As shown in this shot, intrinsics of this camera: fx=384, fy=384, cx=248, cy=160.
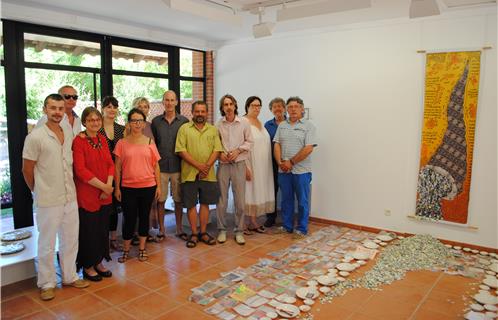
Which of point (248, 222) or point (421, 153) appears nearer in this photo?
point (421, 153)

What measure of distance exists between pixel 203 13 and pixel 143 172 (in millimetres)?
1758

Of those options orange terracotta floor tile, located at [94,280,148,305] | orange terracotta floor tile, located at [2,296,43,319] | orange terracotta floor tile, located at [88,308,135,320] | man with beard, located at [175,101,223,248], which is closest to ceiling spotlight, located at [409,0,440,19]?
man with beard, located at [175,101,223,248]

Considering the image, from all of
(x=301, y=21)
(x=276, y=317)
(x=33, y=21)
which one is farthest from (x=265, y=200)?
(x=33, y=21)

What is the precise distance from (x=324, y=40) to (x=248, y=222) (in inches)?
104

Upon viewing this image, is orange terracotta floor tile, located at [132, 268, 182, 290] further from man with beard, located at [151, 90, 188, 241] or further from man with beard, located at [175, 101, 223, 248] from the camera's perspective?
man with beard, located at [151, 90, 188, 241]

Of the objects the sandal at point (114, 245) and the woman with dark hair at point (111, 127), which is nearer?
the woman with dark hair at point (111, 127)

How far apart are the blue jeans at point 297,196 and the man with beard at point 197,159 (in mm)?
896

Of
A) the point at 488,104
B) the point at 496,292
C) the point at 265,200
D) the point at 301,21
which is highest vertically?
the point at 301,21

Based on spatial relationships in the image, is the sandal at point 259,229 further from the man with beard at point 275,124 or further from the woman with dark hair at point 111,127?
the woman with dark hair at point 111,127

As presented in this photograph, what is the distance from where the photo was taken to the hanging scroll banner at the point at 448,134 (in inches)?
165

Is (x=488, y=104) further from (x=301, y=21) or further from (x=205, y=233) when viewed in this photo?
(x=205, y=233)

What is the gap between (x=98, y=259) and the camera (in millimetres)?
3369

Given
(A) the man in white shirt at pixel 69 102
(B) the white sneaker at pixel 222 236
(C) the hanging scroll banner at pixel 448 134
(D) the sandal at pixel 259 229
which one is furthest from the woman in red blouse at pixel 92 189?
(C) the hanging scroll banner at pixel 448 134

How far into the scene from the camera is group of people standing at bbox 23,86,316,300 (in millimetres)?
3006
